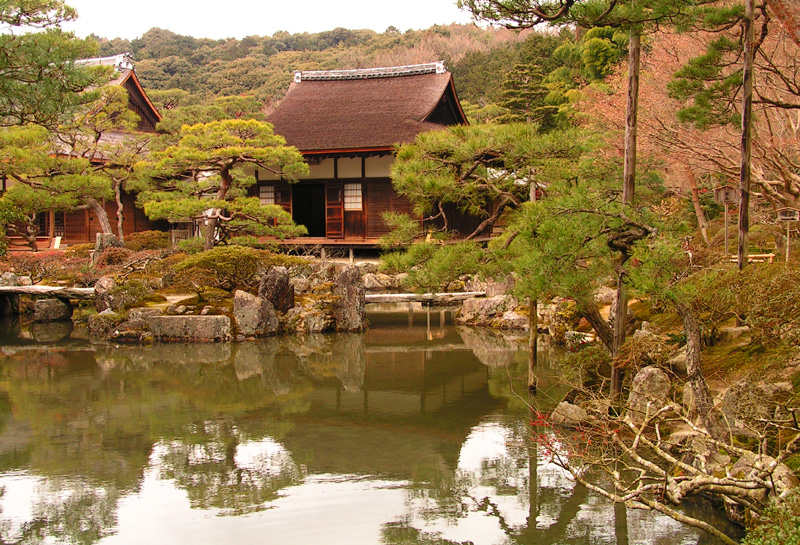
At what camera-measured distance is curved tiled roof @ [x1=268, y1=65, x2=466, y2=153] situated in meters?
18.6

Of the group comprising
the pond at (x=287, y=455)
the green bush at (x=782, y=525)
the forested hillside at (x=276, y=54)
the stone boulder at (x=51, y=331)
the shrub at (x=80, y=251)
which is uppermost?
the forested hillside at (x=276, y=54)

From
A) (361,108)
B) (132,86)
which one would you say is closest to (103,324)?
(361,108)

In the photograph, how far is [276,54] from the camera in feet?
211

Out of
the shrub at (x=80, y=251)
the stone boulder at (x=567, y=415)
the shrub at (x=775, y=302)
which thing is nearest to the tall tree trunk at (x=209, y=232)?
the shrub at (x=80, y=251)

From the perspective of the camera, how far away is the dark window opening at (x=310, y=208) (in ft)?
Result: 75.6

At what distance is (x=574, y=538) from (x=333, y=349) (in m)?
7.16

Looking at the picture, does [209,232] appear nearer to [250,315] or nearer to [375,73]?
[250,315]

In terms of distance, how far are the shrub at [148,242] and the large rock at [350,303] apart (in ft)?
26.1

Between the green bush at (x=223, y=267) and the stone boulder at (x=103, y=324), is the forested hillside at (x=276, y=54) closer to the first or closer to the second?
the green bush at (x=223, y=267)

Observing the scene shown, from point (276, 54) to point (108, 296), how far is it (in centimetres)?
5558


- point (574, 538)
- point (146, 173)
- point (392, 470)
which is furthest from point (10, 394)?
point (146, 173)

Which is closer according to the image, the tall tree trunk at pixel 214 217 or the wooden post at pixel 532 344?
the wooden post at pixel 532 344

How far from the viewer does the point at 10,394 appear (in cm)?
896

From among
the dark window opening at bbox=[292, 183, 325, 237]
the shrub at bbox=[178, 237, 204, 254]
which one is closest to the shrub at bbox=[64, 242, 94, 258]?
the shrub at bbox=[178, 237, 204, 254]
